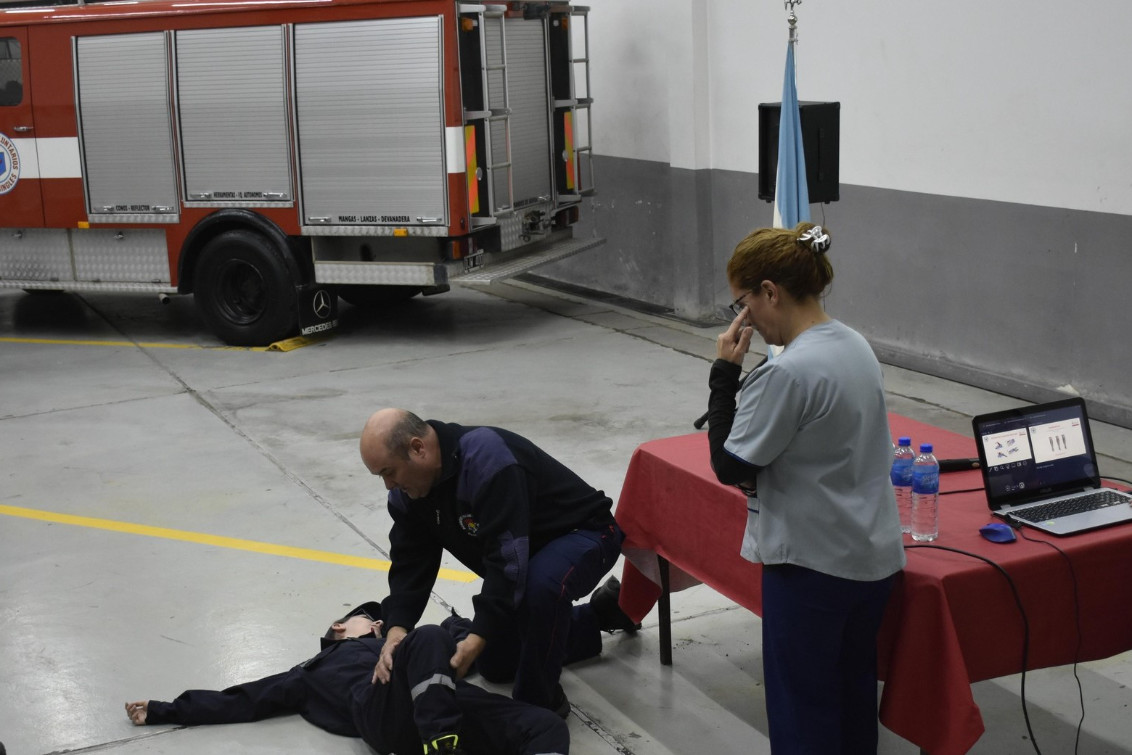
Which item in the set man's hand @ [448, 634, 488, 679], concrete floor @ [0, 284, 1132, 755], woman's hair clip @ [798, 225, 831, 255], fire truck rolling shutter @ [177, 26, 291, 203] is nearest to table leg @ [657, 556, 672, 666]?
concrete floor @ [0, 284, 1132, 755]

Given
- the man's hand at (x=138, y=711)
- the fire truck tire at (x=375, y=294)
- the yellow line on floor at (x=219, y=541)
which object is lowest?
the man's hand at (x=138, y=711)

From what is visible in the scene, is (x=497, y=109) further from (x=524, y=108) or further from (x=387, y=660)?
(x=387, y=660)

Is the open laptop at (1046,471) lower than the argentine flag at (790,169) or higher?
lower

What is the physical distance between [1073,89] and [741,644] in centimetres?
474

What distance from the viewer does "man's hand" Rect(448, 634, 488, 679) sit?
170 inches

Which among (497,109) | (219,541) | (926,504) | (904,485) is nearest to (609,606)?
(904,485)

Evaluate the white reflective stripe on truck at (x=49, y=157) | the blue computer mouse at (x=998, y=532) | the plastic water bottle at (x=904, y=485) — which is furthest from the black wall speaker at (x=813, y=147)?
the white reflective stripe on truck at (x=49, y=157)

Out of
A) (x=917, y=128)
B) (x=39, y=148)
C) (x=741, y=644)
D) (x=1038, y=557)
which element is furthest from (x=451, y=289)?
(x=1038, y=557)

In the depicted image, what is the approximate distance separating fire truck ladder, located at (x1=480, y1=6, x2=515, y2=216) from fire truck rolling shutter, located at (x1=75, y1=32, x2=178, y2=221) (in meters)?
2.94

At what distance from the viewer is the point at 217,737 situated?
4.83 meters

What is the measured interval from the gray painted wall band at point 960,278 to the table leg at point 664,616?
436cm

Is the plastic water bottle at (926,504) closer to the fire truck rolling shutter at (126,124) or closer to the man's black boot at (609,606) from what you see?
the man's black boot at (609,606)

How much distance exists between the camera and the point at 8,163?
1197 centimetres

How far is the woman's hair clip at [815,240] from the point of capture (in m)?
3.54
